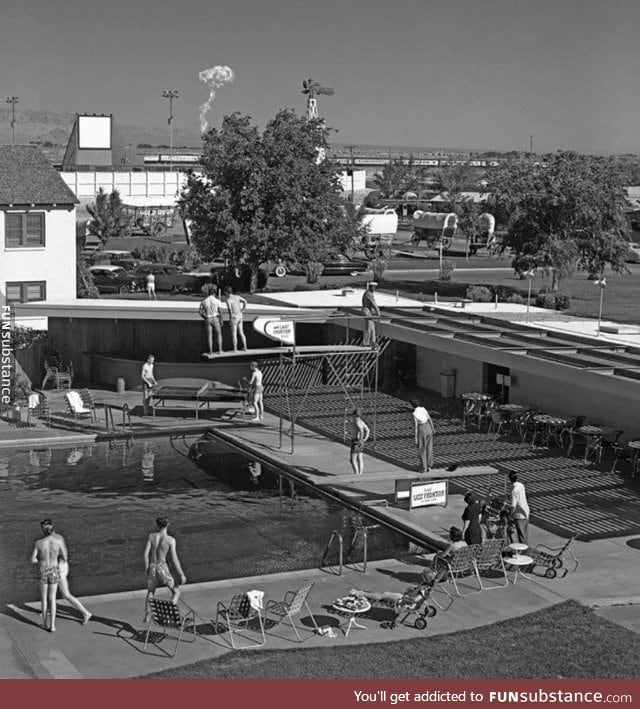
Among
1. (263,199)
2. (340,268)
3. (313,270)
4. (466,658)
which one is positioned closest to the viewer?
(466,658)

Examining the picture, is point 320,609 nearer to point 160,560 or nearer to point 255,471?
point 160,560

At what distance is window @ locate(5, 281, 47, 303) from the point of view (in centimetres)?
4197

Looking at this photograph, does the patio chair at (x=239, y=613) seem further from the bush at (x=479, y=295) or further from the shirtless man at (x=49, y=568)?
the bush at (x=479, y=295)

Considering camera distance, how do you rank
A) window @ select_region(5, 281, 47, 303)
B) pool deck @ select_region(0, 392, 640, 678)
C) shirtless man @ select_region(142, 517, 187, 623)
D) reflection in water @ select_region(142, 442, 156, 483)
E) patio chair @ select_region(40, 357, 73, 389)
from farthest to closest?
window @ select_region(5, 281, 47, 303)
patio chair @ select_region(40, 357, 73, 389)
reflection in water @ select_region(142, 442, 156, 483)
shirtless man @ select_region(142, 517, 187, 623)
pool deck @ select_region(0, 392, 640, 678)

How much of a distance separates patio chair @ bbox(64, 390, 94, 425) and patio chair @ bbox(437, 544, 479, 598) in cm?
1635

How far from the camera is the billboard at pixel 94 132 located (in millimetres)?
100688

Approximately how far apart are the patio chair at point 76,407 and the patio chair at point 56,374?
3.62 metres

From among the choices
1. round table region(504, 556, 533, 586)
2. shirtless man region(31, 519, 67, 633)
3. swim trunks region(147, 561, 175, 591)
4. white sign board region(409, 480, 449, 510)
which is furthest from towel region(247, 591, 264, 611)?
white sign board region(409, 480, 449, 510)

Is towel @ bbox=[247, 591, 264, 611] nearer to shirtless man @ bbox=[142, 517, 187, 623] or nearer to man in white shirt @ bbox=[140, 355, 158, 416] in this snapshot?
shirtless man @ bbox=[142, 517, 187, 623]

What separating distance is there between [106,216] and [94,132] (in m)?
20.9

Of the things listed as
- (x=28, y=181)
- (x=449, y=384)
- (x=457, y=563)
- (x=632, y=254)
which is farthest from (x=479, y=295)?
(x=457, y=563)

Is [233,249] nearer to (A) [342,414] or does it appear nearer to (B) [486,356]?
(A) [342,414]

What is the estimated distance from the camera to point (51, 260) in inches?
1671

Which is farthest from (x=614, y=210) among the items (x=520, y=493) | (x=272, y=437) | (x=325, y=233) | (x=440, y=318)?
(x=520, y=493)
